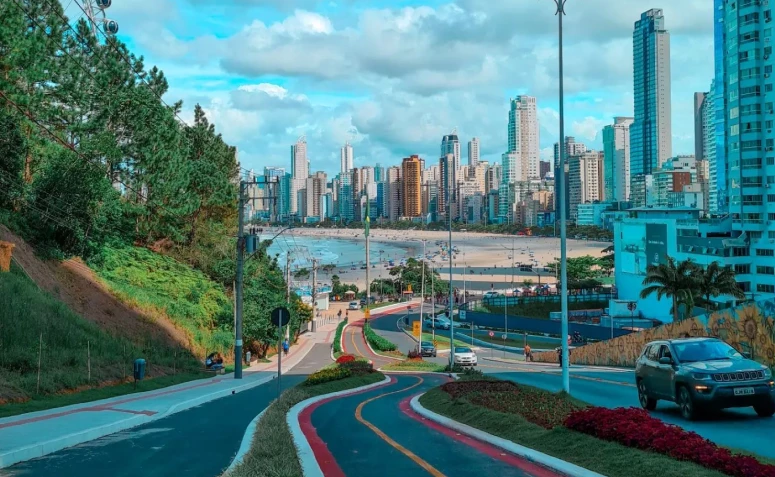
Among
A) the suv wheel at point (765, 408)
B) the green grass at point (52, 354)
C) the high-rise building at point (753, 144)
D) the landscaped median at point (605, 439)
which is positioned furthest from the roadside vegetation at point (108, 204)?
the high-rise building at point (753, 144)

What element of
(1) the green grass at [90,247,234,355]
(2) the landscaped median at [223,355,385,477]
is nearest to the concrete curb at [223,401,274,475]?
(2) the landscaped median at [223,355,385,477]

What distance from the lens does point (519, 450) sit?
1011 centimetres

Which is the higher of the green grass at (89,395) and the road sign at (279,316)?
the road sign at (279,316)

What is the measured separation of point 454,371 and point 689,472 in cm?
2924

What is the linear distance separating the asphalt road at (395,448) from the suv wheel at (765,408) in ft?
17.9

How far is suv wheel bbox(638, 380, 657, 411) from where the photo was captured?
15742 mm

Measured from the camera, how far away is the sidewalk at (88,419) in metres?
11.7

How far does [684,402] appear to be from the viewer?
14.0 m

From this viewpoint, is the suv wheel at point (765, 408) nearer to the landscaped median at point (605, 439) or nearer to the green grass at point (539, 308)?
the landscaped median at point (605, 439)

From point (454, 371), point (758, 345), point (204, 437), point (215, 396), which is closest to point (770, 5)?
point (454, 371)

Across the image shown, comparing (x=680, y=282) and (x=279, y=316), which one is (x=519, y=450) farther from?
(x=680, y=282)

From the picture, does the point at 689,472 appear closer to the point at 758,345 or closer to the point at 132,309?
the point at 758,345

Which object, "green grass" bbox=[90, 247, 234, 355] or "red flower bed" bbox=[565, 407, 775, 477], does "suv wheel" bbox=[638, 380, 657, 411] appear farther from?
"green grass" bbox=[90, 247, 234, 355]

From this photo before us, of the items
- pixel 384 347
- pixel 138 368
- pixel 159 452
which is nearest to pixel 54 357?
pixel 138 368
